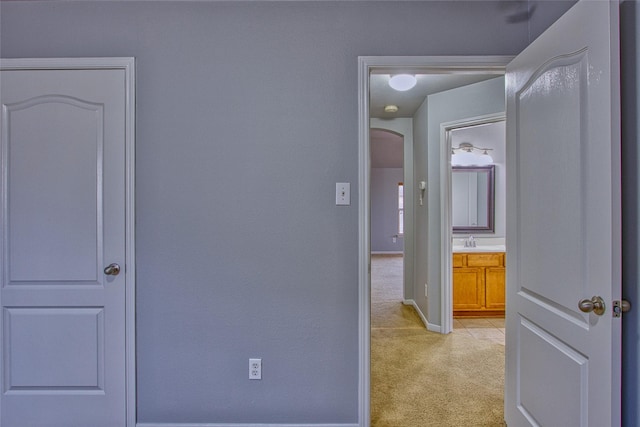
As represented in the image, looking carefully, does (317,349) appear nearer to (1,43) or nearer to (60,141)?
(60,141)

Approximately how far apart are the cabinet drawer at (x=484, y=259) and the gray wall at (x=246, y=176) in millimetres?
2322

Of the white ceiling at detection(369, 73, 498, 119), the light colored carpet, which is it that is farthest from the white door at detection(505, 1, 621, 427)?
the white ceiling at detection(369, 73, 498, 119)

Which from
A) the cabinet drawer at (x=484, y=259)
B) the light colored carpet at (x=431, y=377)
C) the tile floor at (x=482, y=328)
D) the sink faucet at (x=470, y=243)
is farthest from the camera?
the sink faucet at (x=470, y=243)

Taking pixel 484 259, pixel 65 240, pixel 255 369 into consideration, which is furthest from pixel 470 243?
pixel 65 240

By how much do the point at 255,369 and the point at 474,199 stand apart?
3.43 meters

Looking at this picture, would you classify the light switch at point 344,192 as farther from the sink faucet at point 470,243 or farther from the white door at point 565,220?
the sink faucet at point 470,243

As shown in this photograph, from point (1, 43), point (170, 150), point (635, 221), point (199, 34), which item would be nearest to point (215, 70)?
point (199, 34)

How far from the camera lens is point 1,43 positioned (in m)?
1.72

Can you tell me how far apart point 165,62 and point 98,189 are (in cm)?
76

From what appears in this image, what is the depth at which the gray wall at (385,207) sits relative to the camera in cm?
845

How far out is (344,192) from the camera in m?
1.71

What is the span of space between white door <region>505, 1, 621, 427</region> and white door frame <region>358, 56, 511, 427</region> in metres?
0.26

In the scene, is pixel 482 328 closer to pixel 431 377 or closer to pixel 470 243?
pixel 470 243

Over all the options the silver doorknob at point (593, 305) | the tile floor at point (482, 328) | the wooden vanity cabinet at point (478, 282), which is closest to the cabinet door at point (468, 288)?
the wooden vanity cabinet at point (478, 282)
